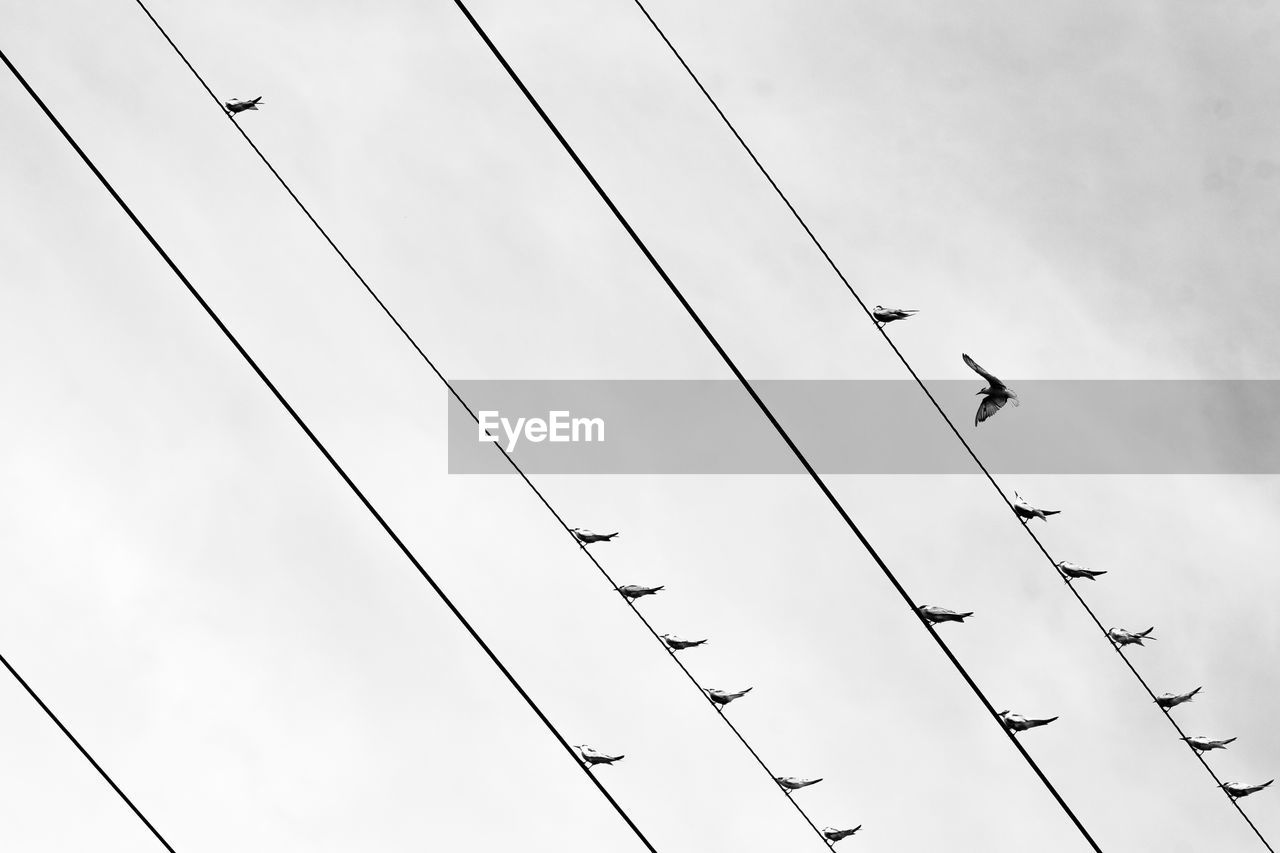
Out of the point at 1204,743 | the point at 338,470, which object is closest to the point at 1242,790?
the point at 1204,743

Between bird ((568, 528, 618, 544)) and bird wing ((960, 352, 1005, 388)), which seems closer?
bird wing ((960, 352, 1005, 388))

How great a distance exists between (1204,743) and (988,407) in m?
5.87

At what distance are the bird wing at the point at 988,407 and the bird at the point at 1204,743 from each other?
5339 millimetres

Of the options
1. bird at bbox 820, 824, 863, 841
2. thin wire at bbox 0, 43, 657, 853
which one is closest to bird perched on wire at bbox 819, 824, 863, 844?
bird at bbox 820, 824, 863, 841

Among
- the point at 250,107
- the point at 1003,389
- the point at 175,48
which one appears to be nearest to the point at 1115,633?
the point at 1003,389

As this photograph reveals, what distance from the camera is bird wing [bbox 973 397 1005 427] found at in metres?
23.8

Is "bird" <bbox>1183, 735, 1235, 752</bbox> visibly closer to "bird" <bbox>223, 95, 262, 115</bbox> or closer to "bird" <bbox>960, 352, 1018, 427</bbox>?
"bird" <bbox>960, 352, 1018, 427</bbox>


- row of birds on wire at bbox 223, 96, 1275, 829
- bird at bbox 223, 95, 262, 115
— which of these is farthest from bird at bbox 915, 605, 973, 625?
bird at bbox 223, 95, 262, 115

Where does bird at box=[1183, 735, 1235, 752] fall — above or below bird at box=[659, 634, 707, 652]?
below

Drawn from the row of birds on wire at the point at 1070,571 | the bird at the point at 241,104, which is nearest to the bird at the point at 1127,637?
the row of birds on wire at the point at 1070,571

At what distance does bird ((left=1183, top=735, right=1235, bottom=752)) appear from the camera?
2347cm

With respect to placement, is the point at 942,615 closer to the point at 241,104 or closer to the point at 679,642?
the point at 679,642

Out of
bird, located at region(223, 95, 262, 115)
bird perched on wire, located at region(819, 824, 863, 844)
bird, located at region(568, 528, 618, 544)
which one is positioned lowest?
bird perched on wire, located at region(819, 824, 863, 844)

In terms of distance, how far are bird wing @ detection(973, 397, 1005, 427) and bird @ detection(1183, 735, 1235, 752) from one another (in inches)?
210
